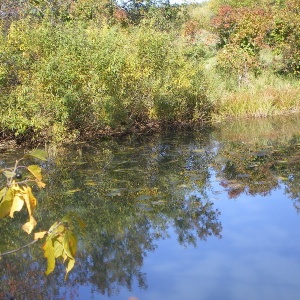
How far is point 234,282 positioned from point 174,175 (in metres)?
3.42

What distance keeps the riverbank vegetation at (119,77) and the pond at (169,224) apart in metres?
1.03

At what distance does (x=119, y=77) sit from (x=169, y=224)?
236 inches

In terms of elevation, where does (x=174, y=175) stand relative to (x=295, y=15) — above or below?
below

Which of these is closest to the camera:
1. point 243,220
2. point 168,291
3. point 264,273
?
point 168,291

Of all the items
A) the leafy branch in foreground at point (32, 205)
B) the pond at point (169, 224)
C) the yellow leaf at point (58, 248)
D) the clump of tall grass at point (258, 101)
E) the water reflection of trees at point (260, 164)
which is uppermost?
the leafy branch in foreground at point (32, 205)

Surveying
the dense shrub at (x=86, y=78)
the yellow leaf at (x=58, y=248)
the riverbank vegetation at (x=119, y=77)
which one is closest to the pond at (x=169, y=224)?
the dense shrub at (x=86, y=78)

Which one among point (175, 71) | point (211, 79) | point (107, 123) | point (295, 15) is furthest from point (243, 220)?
point (295, 15)

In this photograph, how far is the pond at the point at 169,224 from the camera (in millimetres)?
3881

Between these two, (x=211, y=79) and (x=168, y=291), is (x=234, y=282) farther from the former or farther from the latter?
(x=211, y=79)

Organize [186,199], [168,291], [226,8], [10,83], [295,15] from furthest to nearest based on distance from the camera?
[226,8], [295,15], [10,83], [186,199], [168,291]

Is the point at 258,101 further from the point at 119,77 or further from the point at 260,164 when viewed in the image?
the point at 260,164

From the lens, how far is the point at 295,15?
1667 cm

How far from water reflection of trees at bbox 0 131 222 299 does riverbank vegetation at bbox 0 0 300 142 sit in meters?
1.33

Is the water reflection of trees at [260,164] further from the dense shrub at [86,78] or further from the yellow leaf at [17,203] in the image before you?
the yellow leaf at [17,203]
